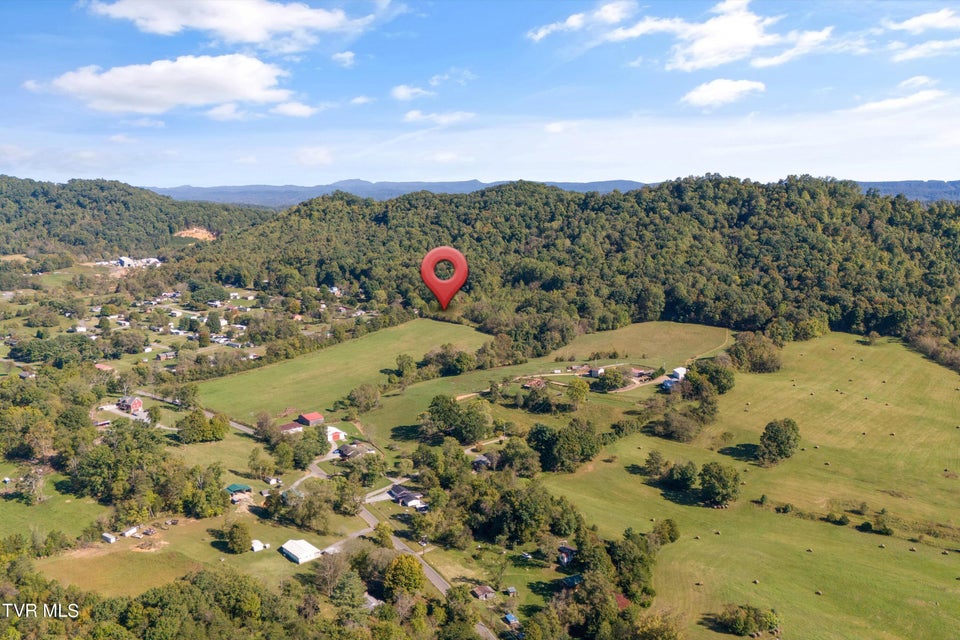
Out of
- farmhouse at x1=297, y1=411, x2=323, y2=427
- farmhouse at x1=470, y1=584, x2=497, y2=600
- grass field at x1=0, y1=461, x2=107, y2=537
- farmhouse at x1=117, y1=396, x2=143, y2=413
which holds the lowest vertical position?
farmhouse at x1=470, y1=584, x2=497, y2=600

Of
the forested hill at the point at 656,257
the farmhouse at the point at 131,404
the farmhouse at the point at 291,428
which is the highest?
the forested hill at the point at 656,257

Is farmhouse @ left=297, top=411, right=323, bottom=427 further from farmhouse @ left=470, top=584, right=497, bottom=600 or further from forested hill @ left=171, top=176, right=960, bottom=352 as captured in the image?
forested hill @ left=171, top=176, right=960, bottom=352

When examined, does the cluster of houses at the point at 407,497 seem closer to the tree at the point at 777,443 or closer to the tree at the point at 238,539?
the tree at the point at 238,539

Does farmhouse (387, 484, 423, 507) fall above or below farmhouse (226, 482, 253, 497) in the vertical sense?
below

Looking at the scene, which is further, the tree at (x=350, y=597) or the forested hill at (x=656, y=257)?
the forested hill at (x=656, y=257)

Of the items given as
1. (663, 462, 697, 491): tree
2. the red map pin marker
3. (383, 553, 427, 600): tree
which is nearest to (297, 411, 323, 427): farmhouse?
(383, 553, 427, 600): tree

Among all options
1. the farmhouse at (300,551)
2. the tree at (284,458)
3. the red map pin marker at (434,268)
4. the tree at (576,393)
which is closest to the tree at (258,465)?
the tree at (284,458)
